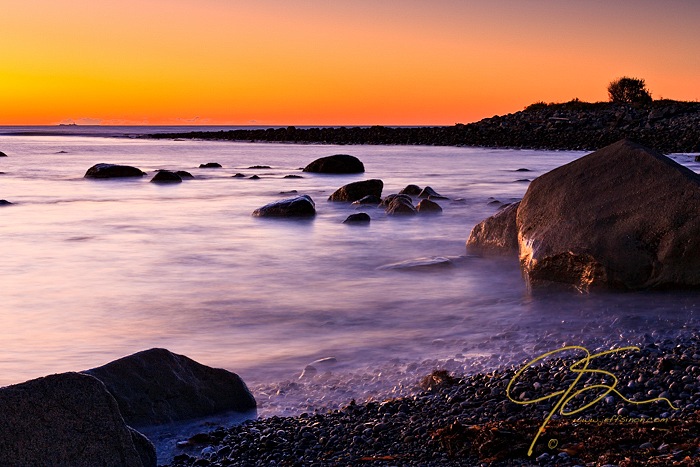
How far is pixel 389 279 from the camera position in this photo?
28.4 ft

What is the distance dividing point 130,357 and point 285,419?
0.95 m

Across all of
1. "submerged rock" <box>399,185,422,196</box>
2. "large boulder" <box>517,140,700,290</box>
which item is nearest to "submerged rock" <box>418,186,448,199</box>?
"submerged rock" <box>399,185,422,196</box>

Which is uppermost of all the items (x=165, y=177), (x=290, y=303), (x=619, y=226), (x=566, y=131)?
(x=566, y=131)

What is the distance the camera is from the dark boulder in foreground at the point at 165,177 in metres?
22.0

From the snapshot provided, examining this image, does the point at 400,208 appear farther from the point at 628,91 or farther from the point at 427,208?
the point at 628,91

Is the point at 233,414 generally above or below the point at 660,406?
below

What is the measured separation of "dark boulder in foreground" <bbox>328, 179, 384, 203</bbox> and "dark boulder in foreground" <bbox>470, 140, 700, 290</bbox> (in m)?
8.40

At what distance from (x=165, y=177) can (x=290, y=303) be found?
15345 mm

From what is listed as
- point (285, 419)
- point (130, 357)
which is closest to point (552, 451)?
point (285, 419)

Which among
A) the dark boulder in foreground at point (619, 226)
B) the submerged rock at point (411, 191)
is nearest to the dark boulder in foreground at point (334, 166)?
the submerged rock at point (411, 191)

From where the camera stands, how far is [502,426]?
3814mm

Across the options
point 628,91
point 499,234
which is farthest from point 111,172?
point 628,91

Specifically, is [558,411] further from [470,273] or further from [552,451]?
[470,273]

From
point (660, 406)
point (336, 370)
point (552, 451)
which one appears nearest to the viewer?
point (552, 451)
